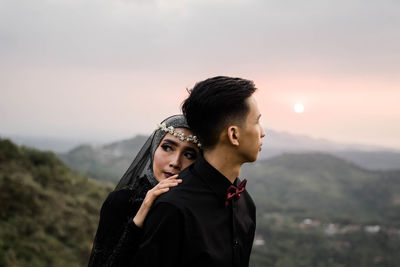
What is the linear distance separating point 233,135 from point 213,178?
292 millimetres

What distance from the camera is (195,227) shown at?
84.0 inches

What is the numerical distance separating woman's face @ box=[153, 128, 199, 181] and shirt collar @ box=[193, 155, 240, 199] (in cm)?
49

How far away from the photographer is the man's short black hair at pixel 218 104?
7.66 ft

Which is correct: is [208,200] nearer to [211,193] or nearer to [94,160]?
[211,193]

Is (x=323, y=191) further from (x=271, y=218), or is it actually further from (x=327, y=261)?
(x=327, y=261)

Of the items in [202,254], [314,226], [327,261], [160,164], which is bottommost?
[314,226]

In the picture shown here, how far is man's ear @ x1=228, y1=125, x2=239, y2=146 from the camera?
231 cm

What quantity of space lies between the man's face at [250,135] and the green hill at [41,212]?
272 inches

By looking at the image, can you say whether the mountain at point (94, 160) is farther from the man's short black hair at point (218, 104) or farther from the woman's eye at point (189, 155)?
the man's short black hair at point (218, 104)

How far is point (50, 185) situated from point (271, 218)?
3447 inches

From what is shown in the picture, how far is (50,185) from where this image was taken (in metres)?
14.2

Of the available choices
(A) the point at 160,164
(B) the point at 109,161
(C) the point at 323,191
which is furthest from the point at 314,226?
(A) the point at 160,164

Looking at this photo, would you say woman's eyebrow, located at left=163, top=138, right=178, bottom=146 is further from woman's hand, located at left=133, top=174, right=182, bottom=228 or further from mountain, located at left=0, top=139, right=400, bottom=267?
mountain, located at left=0, top=139, right=400, bottom=267

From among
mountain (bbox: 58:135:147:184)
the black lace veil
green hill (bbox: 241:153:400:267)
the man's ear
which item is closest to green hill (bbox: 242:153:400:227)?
green hill (bbox: 241:153:400:267)
